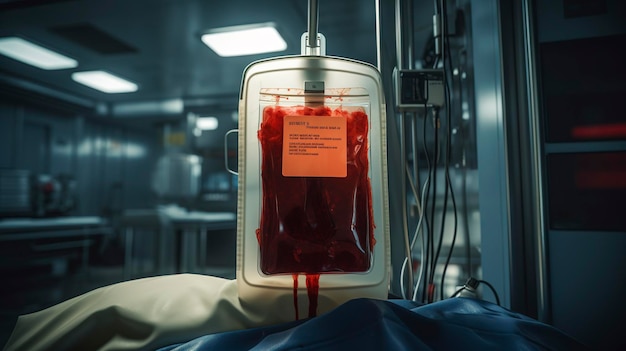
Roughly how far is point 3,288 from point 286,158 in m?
3.80

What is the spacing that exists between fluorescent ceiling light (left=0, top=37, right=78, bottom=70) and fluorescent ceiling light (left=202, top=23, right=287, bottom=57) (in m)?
1.66

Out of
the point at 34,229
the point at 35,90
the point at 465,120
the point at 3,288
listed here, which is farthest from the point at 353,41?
the point at 35,90

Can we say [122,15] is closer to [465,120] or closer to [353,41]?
[353,41]

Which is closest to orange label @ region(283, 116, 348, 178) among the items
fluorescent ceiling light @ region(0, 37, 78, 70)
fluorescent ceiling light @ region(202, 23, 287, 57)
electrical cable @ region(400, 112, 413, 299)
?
electrical cable @ region(400, 112, 413, 299)

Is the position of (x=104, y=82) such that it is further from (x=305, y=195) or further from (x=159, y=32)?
(x=305, y=195)

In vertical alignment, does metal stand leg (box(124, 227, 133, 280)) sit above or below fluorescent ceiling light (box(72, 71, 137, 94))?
below

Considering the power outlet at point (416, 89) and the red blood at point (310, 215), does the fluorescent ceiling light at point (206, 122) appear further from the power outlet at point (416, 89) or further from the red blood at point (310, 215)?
the red blood at point (310, 215)

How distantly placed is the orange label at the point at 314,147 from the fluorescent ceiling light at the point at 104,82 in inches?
168

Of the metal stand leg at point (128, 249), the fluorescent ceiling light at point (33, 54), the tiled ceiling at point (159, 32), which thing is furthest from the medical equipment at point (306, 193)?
the fluorescent ceiling light at point (33, 54)

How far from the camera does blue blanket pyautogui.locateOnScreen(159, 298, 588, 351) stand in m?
0.37

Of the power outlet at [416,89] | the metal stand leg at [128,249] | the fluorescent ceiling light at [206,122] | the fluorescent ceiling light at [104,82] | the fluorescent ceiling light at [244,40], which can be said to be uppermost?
the fluorescent ceiling light at [104,82]

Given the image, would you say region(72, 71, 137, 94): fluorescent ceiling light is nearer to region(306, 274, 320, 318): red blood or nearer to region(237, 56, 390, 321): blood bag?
region(237, 56, 390, 321): blood bag

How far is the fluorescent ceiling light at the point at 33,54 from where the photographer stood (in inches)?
125

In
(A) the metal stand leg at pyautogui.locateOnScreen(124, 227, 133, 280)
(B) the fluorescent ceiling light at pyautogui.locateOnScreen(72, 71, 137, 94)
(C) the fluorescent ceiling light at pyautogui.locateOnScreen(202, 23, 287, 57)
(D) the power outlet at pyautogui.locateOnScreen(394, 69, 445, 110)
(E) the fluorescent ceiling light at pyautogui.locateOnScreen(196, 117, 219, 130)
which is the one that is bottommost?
(A) the metal stand leg at pyautogui.locateOnScreen(124, 227, 133, 280)
